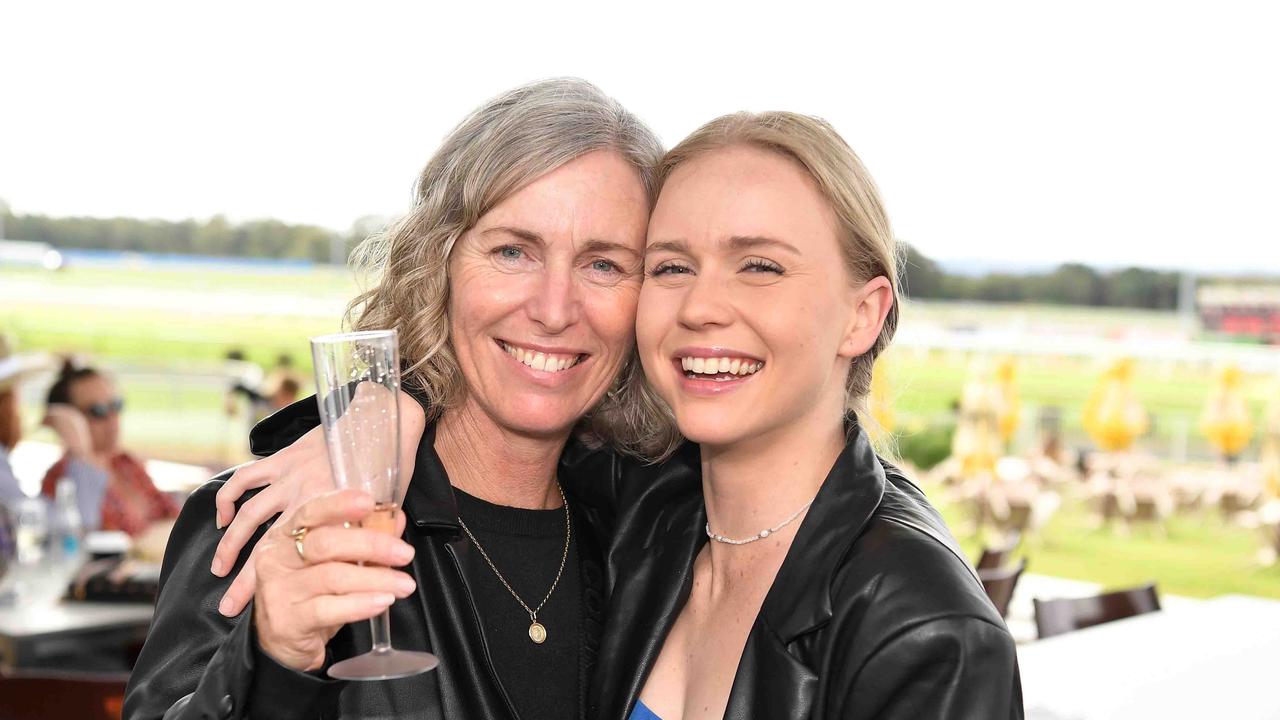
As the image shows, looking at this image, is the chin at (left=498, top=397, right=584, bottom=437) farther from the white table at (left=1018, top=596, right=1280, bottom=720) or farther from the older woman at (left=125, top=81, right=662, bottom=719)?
the white table at (left=1018, top=596, right=1280, bottom=720)

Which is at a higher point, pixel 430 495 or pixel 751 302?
pixel 751 302

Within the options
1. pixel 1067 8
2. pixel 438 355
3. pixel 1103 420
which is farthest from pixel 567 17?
pixel 438 355

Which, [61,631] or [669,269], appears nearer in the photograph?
[669,269]

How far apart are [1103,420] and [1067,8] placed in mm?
6074

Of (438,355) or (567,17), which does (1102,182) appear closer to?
(567,17)

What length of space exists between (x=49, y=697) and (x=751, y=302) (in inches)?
92.4

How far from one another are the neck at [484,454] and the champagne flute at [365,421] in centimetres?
77

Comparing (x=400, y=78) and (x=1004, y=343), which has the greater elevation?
(x=400, y=78)

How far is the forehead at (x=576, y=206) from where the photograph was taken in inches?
73.5

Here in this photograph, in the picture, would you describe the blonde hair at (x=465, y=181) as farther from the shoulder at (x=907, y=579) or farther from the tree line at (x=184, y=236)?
the tree line at (x=184, y=236)

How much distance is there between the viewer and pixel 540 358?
1.93 m

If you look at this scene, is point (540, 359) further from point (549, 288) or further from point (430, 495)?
point (430, 495)

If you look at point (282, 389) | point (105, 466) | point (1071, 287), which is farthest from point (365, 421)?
point (1071, 287)

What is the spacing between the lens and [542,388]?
1.95 meters
